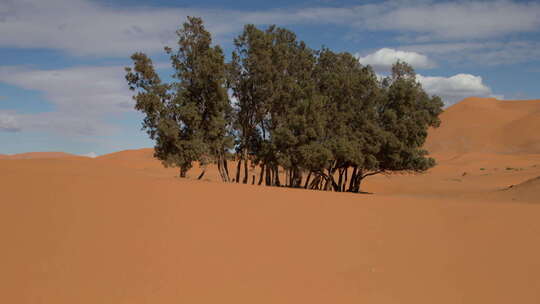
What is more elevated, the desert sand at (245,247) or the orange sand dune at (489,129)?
the orange sand dune at (489,129)

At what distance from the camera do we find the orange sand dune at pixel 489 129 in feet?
263

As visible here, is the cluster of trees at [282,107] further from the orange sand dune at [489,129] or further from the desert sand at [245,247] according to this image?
the orange sand dune at [489,129]

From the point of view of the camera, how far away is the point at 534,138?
78.4 meters

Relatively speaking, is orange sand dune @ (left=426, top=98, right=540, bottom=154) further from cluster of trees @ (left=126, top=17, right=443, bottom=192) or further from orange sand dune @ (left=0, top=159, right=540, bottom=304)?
orange sand dune @ (left=0, top=159, right=540, bottom=304)

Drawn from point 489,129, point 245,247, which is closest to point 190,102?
point 245,247

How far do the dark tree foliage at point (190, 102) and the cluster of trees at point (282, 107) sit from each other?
0.05 meters

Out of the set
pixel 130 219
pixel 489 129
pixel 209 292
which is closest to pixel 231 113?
pixel 130 219

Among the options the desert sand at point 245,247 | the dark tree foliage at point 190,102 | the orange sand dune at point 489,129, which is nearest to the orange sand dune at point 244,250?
the desert sand at point 245,247

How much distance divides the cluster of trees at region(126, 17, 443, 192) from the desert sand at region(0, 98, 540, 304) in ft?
30.5

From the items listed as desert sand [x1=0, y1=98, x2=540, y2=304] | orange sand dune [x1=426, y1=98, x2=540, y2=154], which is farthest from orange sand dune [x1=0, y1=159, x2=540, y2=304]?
orange sand dune [x1=426, y1=98, x2=540, y2=154]

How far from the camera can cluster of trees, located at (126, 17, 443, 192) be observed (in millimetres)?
19781

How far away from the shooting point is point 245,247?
703 centimetres

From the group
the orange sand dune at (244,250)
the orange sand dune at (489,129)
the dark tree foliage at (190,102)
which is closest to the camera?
the orange sand dune at (244,250)

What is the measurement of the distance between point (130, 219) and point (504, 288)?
635cm
